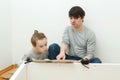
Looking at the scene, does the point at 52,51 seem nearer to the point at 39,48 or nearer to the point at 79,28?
the point at 39,48

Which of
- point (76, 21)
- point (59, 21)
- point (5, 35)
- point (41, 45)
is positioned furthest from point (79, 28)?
point (5, 35)

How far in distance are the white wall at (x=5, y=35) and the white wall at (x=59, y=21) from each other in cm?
5

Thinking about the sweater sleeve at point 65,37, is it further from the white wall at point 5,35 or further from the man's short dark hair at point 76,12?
the white wall at point 5,35

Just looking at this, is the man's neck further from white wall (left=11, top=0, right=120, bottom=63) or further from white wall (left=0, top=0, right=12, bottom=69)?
white wall (left=0, top=0, right=12, bottom=69)

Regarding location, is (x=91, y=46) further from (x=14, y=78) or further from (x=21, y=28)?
(x=14, y=78)

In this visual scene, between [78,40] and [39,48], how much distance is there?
377mm

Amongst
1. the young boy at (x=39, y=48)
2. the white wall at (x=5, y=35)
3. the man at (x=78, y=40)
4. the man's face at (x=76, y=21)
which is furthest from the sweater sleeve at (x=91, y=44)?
the white wall at (x=5, y=35)

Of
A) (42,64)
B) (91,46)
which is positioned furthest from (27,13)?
(42,64)

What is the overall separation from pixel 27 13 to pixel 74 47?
1.79 ft

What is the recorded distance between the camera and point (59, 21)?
6.94 ft

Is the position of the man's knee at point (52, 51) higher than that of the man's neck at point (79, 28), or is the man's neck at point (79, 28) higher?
the man's neck at point (79, 28)

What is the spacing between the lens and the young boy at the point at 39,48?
176cm

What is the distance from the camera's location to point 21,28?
2.21 m

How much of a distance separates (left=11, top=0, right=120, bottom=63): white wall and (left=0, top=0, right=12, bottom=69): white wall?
47mm
